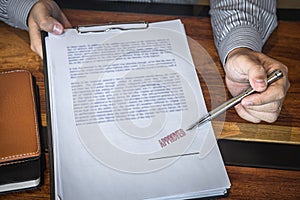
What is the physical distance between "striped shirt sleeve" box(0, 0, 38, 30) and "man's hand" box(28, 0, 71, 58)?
0.02 metres

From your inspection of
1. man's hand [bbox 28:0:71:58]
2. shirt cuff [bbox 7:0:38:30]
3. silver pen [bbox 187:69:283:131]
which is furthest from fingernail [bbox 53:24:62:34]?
silver pen [bbox 187:69:283:131]

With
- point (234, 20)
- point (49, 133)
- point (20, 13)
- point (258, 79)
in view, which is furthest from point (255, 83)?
point (20, 13)

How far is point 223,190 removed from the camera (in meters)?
0.64

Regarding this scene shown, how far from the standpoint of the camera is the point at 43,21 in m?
0.80

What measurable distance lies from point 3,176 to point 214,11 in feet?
1.75

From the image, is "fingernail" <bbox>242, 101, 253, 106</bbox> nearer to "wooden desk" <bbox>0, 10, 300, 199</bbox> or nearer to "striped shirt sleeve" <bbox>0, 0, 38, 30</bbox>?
"wooden desk" <bbox>0, 10, 300, 199</bbox>

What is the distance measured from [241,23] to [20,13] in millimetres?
445

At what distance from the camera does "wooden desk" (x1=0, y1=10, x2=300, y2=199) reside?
2.15 ft

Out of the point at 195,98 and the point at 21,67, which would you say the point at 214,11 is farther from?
the point at 21,67

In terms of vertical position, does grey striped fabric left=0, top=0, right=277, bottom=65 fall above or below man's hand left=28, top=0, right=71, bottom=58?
below

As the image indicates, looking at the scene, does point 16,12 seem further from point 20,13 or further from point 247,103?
point 247,103

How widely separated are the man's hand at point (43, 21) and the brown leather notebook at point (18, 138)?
12 cm

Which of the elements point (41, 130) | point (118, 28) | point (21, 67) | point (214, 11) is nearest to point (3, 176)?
point (41, 130)

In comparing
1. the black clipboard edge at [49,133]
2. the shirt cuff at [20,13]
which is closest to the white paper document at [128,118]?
the black clipboard edge at [49,133]
